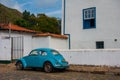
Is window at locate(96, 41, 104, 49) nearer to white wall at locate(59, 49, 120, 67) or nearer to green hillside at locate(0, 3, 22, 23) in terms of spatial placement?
white wall at locate(59, 49, 120, 67)

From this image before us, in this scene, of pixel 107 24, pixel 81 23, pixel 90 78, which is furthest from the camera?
pixel 81 23

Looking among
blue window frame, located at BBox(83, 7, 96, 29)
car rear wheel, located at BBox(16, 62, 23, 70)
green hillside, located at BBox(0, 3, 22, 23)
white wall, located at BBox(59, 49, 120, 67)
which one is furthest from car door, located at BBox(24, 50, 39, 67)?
green hillside, located at BBox(0, 3, 22, 23)

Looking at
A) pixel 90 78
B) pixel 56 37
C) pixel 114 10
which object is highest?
pixel 114 10

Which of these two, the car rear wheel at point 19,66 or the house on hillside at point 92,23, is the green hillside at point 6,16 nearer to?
the house on hillside at point 92,23

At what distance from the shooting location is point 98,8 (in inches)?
1021

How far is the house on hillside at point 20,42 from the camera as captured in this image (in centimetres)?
2586

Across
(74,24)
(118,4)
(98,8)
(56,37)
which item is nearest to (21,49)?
(56,37)

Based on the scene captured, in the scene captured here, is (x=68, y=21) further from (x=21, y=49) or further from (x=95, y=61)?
(x=95, y=61)

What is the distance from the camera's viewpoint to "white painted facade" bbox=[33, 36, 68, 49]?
25.4 metres

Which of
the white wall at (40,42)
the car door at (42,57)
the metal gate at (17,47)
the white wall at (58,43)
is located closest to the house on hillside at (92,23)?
the white wall at (58,43)

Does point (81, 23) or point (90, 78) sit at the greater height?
point (81, 23)

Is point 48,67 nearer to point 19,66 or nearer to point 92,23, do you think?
point 19,66

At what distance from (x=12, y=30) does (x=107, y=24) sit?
359 inches

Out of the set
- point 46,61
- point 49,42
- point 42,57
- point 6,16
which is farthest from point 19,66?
point 6,16
